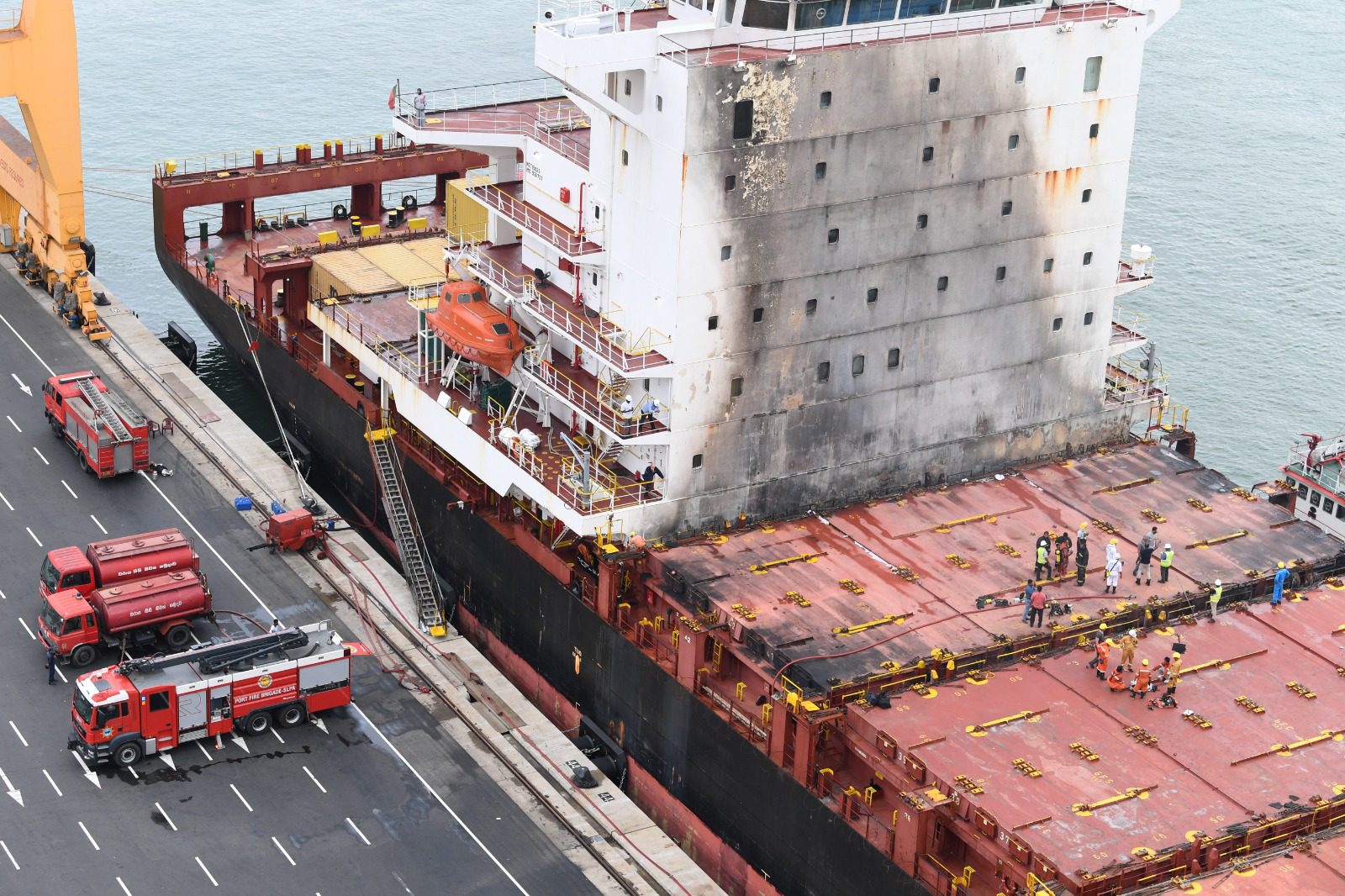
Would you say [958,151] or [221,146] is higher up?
[958,151]

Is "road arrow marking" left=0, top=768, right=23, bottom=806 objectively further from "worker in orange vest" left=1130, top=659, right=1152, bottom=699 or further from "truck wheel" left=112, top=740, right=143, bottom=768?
"worker in orange vest" left=1130, top=659, right=1152, bottom=699

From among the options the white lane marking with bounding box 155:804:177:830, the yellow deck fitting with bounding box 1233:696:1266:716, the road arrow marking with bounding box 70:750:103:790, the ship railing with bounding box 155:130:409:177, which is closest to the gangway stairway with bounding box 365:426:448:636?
the road arrow marking with bounding box 70:750:103:790

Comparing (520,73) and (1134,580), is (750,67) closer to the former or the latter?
(1134,580)

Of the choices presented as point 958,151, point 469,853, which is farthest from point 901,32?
point 469,853

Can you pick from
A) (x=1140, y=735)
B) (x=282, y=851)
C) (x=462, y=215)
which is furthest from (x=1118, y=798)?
(x=462, y=215)

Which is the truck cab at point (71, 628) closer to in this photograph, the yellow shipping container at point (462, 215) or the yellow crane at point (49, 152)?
the yellow shipping container at point (462, 215)

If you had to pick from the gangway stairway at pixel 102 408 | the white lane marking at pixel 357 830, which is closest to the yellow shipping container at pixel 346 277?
the gangway stairway at pixel 102 408
